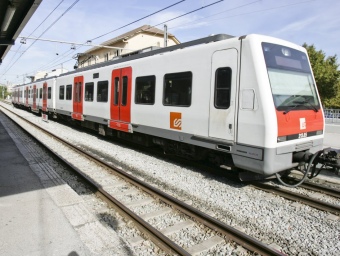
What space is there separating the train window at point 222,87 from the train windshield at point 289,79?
828 millimetres

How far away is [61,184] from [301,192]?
4.77m

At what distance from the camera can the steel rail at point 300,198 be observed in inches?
204

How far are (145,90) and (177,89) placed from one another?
160 cm

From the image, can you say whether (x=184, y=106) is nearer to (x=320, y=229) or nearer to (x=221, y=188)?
(x=221, y=188)

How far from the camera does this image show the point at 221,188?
251 inches

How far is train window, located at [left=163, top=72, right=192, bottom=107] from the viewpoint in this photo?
7.29 metres

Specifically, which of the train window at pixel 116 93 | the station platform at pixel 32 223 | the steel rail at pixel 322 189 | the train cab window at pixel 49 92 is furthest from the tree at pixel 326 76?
the station platform at pixel 32 223

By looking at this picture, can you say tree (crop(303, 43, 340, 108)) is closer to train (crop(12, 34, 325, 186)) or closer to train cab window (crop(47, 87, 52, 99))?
train cab window (crop(47, 87, 52, 99))

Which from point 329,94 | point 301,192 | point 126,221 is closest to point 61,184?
point 126,221

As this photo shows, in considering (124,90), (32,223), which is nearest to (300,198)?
(32,223)

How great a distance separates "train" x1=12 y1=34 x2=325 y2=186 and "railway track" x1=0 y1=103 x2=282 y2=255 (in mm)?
1602

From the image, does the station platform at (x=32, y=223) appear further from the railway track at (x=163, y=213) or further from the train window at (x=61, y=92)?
the train window at (x=61, y=92)

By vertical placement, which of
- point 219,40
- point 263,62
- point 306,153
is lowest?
point 306,153

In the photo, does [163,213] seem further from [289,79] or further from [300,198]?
[289,79]
